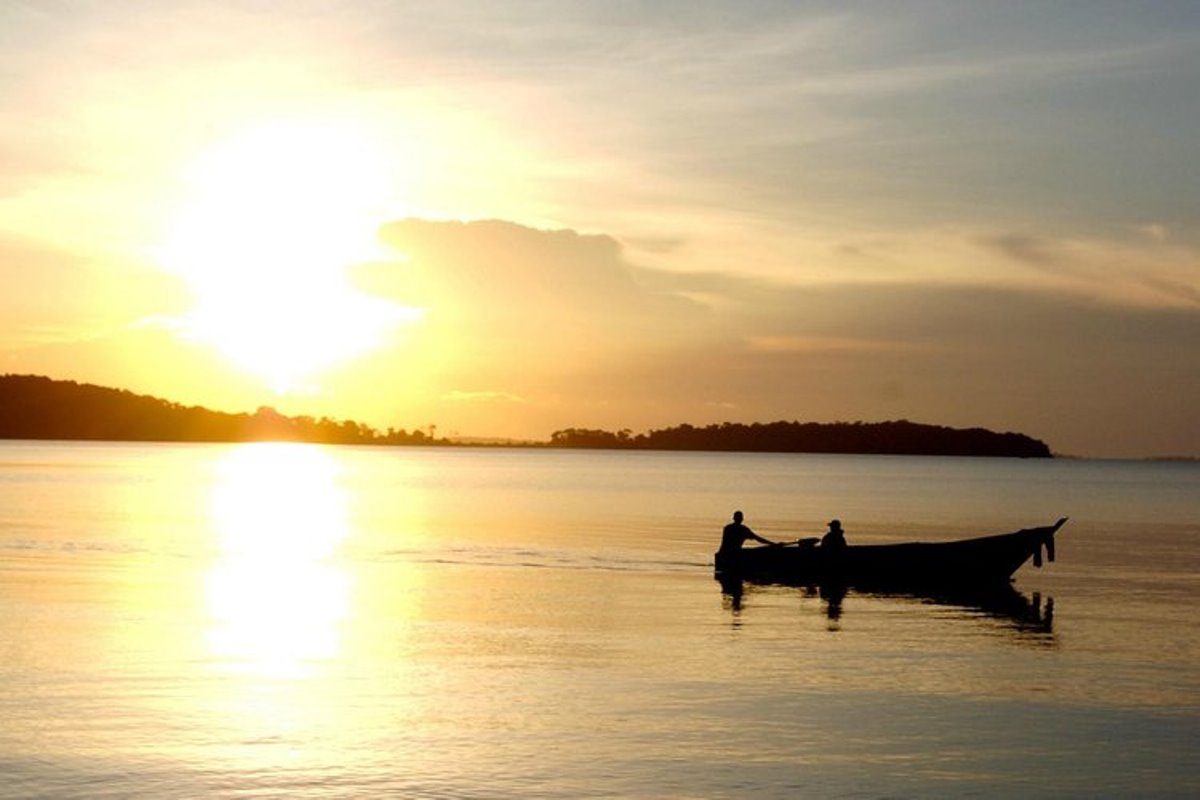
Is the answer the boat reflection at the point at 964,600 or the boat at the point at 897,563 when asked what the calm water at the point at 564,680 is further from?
the boat at the point at 897,563

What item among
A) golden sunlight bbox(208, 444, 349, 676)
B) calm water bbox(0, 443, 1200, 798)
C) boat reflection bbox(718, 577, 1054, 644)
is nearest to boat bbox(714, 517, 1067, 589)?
boat reflection bbox(718, 577, 1054, 644)

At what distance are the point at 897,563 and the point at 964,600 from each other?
337 cm

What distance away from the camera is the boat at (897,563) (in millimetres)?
45844

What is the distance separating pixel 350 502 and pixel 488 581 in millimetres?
74347

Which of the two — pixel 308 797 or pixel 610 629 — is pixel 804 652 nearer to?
pixel 610 629

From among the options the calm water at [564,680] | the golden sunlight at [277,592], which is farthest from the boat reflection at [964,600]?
the golden sunlight at [277,592]

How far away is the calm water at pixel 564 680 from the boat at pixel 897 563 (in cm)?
164

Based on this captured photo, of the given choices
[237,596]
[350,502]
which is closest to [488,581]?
[237,596]

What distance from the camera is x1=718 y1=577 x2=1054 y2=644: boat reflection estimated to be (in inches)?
1442

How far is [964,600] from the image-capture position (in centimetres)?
4291

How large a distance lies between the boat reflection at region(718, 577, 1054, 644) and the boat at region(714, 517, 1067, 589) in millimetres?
313

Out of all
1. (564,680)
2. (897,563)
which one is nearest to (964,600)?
(897,563)

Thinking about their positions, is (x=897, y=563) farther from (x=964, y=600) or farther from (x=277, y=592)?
(x=277, y=592)

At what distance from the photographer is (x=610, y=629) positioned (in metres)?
34.0
